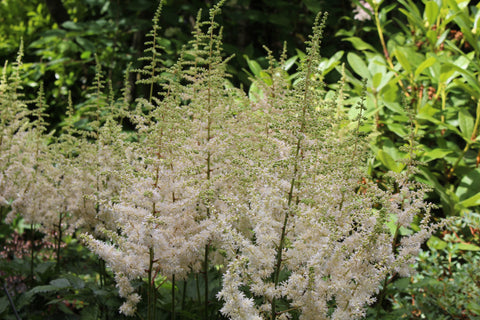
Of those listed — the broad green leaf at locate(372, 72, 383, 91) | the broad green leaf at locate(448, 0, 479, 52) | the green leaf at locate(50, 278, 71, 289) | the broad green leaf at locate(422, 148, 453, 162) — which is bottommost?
the green leaf at locate(50, 278, 71, 289)

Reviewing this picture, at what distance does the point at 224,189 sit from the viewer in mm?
1896

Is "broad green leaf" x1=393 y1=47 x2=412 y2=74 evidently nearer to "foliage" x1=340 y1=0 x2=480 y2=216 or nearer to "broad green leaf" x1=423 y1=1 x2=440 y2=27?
"foliage" x1=340 y1=0 x2=480 y2=216

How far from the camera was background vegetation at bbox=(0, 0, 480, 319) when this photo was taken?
2713mm

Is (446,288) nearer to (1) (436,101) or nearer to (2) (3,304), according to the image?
(1) (436,101)

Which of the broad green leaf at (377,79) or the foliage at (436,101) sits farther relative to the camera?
the broad green leaf at (377,79)

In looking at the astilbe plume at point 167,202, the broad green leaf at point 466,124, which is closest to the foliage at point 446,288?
the broad green leaf at point 466,124

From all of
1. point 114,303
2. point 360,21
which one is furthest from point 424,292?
point 360,21

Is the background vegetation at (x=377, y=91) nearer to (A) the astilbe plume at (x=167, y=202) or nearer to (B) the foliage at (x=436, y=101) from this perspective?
(B) the foliage at (x=436, y=101)

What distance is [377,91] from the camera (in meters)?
3.52

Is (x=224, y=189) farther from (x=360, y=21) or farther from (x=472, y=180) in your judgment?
(x=360, y=21)

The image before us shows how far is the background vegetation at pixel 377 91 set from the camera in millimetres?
2713

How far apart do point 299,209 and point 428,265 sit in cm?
200

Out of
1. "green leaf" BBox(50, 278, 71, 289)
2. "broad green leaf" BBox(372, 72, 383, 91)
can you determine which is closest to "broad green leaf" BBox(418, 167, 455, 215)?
"broad green leaf" BBox(372, 72, 383, 91)

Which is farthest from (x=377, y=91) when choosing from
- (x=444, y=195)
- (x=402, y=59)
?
(x=444, y=195)
